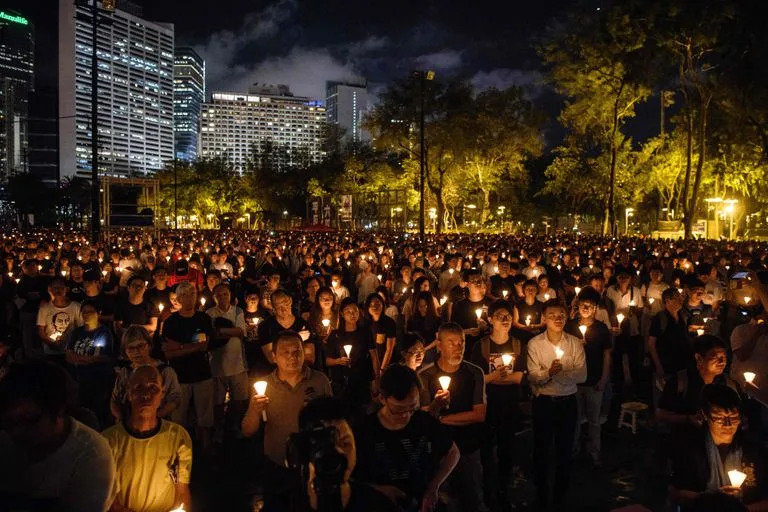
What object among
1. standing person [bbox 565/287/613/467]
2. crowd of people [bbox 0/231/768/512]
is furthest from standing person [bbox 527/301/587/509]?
standing person [bbox 565/287/613/467]

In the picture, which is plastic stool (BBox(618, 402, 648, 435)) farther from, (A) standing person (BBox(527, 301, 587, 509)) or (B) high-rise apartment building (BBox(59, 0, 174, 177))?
(B) high-rise apartment building (BBox(59, 0, 174, 177))

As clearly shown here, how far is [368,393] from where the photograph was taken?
22.9 feet

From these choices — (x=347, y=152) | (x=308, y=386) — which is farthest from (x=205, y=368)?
(x=347, y=152)

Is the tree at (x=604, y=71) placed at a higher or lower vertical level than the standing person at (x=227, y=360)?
higher

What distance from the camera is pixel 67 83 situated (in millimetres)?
68312

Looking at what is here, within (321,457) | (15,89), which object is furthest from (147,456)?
(15,89)

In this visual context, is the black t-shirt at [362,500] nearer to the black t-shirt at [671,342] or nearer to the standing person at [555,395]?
the standing person at [555,395]

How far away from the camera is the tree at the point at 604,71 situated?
111 feet

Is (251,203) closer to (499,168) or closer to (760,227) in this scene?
(499,168)

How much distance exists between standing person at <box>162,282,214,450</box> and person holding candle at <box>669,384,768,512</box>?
14.3 feet

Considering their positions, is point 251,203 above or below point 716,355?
above

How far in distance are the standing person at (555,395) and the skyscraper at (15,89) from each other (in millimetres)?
121972

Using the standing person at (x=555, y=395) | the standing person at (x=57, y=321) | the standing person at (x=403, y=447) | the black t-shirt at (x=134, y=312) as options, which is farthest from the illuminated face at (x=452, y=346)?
the standing person at (x=57, y=321)

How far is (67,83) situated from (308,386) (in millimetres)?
74040
